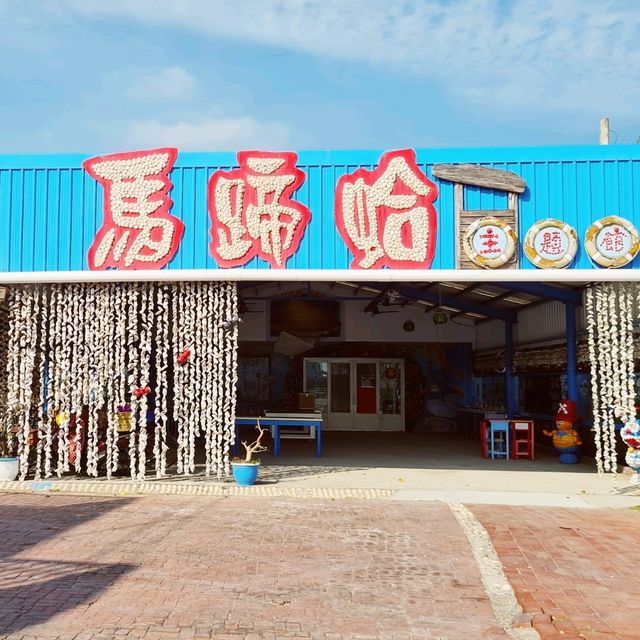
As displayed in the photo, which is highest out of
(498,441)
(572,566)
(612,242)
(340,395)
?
(612,242)

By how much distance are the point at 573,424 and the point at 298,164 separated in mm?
7794

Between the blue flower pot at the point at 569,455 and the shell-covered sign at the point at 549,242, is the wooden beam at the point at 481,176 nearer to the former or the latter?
the shell-covered sign at the point at 549,242

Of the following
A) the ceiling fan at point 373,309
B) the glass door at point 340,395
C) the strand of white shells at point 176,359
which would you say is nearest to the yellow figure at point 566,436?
the ceiling fan at point 373,309

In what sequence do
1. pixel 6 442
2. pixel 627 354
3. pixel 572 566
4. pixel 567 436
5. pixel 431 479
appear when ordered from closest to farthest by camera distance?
pixel 572 566
pixel 627 354
pixel 6 442
pixel 431 479
pixel 567 436

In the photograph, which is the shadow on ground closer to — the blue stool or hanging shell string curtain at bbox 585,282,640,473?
hanging shell string curtain at bbox 585,282,640,473

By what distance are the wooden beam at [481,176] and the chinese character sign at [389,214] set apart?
0.30 m

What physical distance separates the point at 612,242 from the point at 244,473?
702cm

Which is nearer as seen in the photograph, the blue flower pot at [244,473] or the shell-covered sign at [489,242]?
the shell-covered sign at [489,242]

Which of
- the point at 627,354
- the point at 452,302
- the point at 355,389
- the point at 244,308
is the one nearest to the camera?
the point at 627,354

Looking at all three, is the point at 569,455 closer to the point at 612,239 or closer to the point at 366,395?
the point at 612,239

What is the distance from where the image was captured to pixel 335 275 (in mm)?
11055

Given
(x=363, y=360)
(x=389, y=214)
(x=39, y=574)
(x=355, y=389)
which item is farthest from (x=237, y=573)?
(x=363, y=360)

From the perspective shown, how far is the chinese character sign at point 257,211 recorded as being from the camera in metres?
11.3

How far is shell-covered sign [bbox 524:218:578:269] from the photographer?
11.0m
